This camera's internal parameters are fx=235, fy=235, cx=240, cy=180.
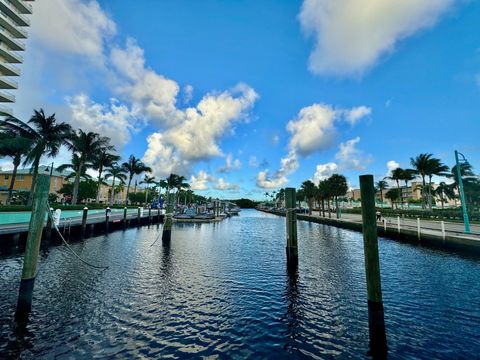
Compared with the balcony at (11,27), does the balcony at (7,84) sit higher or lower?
lower

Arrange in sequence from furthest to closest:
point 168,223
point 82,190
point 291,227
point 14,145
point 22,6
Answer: point 82,190 < point 22,6 < point 14,145 < point 168,223 < point 291,227

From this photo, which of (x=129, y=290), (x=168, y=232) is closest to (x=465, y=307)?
(x=129, y=290)

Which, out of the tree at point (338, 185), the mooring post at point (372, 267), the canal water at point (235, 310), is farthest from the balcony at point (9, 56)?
the tree at point (338, 185)

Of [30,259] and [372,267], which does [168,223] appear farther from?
[372,267]

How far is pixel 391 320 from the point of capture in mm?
7391

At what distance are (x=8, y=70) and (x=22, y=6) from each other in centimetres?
1757

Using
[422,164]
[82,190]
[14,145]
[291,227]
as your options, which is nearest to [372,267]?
[291,227]

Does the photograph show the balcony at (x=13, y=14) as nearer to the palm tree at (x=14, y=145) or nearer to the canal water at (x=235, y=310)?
the palm tree at (x=14, y=145)

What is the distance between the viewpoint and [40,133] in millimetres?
37438

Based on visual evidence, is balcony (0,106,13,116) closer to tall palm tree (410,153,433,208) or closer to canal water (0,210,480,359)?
canal water (0,210,480,359)

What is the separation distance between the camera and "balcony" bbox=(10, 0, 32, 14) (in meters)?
53.4

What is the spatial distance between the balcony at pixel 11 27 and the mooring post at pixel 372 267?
76664 mm

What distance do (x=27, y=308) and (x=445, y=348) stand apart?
11969 mm

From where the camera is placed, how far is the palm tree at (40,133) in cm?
3483
